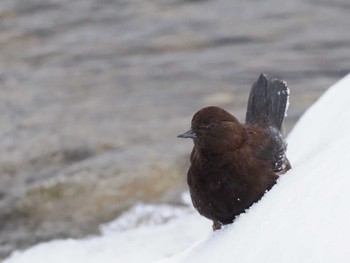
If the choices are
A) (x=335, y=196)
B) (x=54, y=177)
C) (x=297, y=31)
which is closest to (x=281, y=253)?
(x=335, y=196)

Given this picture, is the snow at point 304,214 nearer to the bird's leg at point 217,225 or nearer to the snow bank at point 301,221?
the snow bank at point 301,221

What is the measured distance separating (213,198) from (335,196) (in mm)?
1041

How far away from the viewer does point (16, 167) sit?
730 cm

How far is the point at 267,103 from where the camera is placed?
485cm

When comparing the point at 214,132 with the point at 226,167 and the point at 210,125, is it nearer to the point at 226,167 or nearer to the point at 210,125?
the point at 210,125

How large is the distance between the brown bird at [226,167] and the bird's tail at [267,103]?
0.78 m

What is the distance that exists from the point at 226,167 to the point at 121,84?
5.54 m

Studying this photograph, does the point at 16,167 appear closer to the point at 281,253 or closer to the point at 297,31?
the point at 297,31

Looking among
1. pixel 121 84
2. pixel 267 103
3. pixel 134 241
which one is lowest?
pixel 134 241

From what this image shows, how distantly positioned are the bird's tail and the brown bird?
0.78 meters

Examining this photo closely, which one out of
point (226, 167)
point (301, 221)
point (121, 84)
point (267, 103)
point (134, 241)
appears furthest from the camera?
point (121, 84)

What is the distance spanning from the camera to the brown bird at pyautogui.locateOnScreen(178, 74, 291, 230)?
145 inches

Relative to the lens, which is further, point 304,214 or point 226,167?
point 226,167

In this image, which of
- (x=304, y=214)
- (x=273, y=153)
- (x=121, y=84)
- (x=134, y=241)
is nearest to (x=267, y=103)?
(x=273, y=153)
